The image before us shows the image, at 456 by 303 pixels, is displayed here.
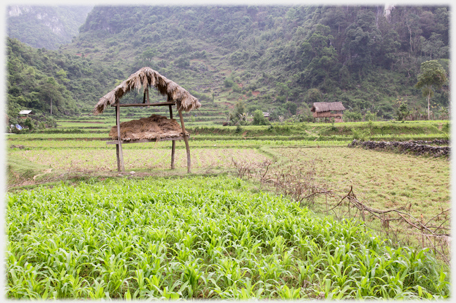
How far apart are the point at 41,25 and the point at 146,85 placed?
5511 inches

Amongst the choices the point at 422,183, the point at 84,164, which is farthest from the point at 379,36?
the point at 84,164

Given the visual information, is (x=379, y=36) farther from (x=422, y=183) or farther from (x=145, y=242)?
(x=145, y=242)

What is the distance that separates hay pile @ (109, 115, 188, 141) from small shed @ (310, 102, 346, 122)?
32.6 m

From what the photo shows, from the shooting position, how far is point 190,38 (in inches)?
3937

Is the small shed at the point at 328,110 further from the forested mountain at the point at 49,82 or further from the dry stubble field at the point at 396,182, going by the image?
the forested mountain at the point at 49,82

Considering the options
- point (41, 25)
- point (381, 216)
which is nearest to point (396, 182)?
point (381, 216)

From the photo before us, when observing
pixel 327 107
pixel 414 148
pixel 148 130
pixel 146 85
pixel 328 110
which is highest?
pixel 327 107

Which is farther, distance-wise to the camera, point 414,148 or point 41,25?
point 41,25

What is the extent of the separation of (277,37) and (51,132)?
76.8 m

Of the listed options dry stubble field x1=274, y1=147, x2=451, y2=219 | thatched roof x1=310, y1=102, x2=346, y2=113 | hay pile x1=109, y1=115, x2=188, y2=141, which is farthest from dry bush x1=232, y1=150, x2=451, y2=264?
thatched roof x1=310, y1=102, x2=346, y2=113

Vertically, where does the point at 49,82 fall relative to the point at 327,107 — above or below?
above

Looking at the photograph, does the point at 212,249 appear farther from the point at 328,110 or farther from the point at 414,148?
the point at 328,110

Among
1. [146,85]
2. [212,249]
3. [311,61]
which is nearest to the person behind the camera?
[212,249]

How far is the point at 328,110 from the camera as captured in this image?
37.9 metres
